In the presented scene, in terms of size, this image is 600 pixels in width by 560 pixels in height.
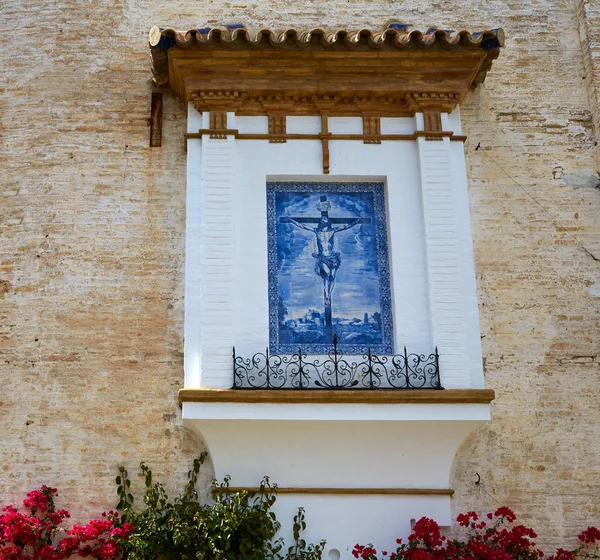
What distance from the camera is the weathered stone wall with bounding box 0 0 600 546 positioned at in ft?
24.8

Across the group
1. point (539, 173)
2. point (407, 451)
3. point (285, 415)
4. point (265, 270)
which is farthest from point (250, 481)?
point (539, 173)

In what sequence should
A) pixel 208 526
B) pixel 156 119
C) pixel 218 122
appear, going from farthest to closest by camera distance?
pixel 156 119 → pixel 218 122 → pixel 208 526

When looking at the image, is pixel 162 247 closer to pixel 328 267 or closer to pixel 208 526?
pixel 328 267

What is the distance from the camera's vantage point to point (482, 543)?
277 inches

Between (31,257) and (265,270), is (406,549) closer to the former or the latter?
(265,270)

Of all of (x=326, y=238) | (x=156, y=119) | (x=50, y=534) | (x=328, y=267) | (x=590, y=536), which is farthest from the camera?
(x=156, y=119)

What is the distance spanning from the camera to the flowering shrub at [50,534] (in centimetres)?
698

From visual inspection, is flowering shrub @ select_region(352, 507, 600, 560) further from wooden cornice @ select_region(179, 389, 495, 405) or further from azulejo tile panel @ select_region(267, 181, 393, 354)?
azulejo tile panel @ select_region(267, 181, 393, 354)

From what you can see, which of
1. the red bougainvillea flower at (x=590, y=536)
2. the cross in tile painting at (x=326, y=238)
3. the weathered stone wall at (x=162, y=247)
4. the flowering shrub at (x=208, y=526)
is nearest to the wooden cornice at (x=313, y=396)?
the weathered stone wall at (x=162, y=247)

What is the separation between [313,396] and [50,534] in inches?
90.4

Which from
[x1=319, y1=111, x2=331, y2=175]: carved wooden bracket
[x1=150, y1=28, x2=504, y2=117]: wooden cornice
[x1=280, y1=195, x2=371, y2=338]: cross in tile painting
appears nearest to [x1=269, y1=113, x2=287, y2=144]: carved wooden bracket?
[x1=150, y1=28, x2=504, y2=117]: wooden cornice

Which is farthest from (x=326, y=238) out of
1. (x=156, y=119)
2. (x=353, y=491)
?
(x=353, y=491)

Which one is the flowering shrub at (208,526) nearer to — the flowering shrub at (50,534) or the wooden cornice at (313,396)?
the flowering shrub at (50,534)

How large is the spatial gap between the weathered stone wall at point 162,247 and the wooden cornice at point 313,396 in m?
0.55
